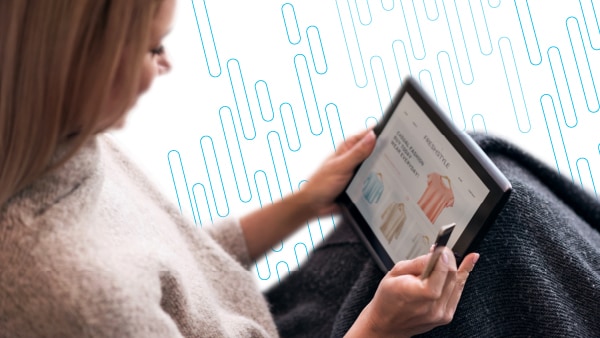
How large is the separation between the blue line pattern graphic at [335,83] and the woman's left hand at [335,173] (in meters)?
0.08

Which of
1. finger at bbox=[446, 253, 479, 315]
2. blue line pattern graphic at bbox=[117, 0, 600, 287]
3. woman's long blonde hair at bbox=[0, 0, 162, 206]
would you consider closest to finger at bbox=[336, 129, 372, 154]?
blue line pattern graphic at bbox=[117, 0, 600, 287]

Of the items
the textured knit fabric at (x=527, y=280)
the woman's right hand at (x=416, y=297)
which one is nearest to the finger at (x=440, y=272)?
the woman's right hand at (x=416, y=297)

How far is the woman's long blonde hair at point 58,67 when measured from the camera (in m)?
0.46

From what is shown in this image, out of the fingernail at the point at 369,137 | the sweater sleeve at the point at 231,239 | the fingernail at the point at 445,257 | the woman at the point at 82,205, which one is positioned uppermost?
the woman at the point at 82,205

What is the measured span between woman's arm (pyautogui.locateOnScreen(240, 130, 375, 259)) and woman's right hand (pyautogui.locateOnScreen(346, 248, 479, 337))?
0.21 metres

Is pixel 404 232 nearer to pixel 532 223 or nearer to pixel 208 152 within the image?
pixel 532 223

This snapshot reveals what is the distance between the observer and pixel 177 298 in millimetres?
624

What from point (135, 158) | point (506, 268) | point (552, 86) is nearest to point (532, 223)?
point (506, 268)

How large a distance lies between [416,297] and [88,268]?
0.26m

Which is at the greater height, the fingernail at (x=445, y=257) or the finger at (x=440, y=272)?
the fingernail at (x=445, y=257)

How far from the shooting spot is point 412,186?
0.73m

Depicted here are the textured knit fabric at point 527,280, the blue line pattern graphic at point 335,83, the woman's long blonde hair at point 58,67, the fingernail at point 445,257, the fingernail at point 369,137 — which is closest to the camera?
the woman's long blonde hair at point 58,67

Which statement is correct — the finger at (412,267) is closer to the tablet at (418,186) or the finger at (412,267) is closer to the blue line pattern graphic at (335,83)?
the tablet at (418,186)

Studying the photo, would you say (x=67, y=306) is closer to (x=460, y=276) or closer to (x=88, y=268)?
(x=88, y=268)
